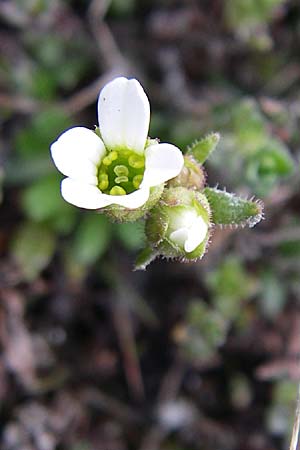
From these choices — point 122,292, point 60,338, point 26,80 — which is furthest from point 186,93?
point 60,338

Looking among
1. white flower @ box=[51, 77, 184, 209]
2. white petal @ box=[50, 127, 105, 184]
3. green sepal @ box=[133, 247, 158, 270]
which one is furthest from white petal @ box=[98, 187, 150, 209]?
green sepal @ box=[133, 247, 158, 270]

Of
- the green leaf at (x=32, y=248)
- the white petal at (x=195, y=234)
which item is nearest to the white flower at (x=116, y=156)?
the white petal at (x=195, y=234)

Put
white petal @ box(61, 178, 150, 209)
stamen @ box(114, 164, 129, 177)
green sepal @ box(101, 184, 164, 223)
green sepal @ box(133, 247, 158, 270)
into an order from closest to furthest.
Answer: white petal @ box(61, 178, 150, 209), green sepal @ box(101, 184, 164, 223), green sepal @ box(133, 247, 158, 270), stamen @ box(114, 164, 129, 177)

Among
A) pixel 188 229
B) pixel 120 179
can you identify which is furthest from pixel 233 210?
pixel 120 179

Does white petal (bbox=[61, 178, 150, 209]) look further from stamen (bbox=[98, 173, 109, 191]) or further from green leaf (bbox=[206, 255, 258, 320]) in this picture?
green leaf (bbox=[206, 255, 258, 320])

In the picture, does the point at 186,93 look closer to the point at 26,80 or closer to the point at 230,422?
the point at 26,80
